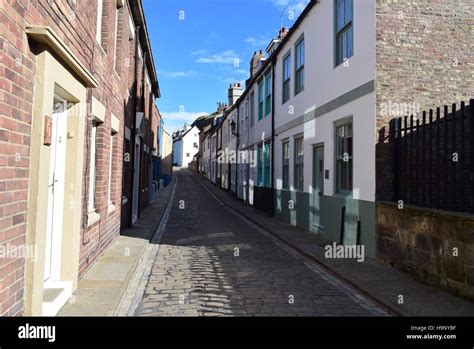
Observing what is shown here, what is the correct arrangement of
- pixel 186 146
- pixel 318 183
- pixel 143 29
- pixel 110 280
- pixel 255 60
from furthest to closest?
pixel 186 146 → pixel 255 60 → pixel 143 29 → pixel 318 183 → pixel 110 280

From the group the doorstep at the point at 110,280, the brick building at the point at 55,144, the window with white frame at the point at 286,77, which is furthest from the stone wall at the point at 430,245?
the window with white frame at the point at 286,77

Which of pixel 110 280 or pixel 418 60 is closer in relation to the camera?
pixel 110 280

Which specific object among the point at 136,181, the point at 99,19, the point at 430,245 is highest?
the point at 99,19

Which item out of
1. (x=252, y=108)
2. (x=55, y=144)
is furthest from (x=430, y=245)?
(x=252, y=108)

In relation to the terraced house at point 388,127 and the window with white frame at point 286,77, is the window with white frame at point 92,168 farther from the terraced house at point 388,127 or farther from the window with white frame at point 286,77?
the window with white frame at point 286,77

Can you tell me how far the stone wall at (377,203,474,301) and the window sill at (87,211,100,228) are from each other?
205 inches

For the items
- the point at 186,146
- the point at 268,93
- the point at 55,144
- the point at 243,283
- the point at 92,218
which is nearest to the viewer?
the point at 55,144

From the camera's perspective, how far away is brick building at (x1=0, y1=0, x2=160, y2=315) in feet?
11.2

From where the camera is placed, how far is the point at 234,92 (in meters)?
38.2

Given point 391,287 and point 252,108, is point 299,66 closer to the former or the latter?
point 391,287

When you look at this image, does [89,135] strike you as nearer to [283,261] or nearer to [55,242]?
[55,242]

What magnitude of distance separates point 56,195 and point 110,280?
1.69 meters
